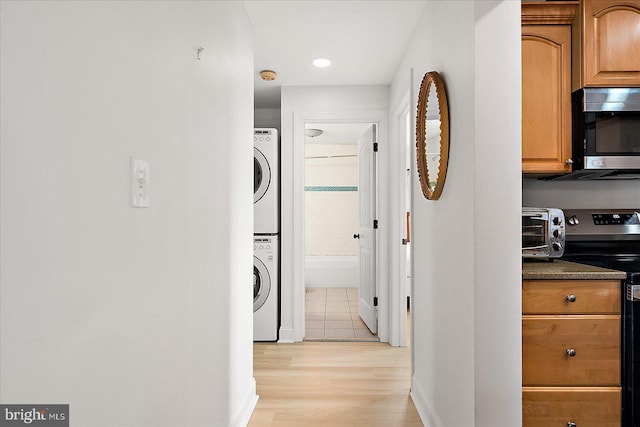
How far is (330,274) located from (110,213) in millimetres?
6071

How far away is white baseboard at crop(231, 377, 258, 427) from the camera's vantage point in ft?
7.30

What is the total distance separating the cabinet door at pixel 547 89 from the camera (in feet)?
7.41

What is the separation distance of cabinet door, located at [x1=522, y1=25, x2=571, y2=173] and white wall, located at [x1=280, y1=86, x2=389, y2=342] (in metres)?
1.76

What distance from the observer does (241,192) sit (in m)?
2.34

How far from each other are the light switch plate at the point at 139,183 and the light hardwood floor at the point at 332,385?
1755 mm

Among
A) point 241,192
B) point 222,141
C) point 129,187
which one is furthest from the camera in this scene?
point 241,192

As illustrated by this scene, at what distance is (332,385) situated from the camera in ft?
9.55

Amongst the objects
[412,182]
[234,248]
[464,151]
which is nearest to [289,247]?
[412,182]

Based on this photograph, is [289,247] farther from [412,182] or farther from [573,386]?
[573,386]

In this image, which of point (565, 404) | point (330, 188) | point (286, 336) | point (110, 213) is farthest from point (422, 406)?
point (330, 188)

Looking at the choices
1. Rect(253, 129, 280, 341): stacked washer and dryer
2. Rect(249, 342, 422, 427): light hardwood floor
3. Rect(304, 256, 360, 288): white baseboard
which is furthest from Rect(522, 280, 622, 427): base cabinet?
Rect(304, 256, 360, 288): white baseboard

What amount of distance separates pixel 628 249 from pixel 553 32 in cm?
138

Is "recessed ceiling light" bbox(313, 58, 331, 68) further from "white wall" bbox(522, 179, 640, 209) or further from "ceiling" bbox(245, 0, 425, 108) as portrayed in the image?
"white wall" bbox(522, 179, 640, 209)

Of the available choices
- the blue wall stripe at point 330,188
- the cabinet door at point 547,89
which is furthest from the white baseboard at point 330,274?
the cabinet door at point 547,89
